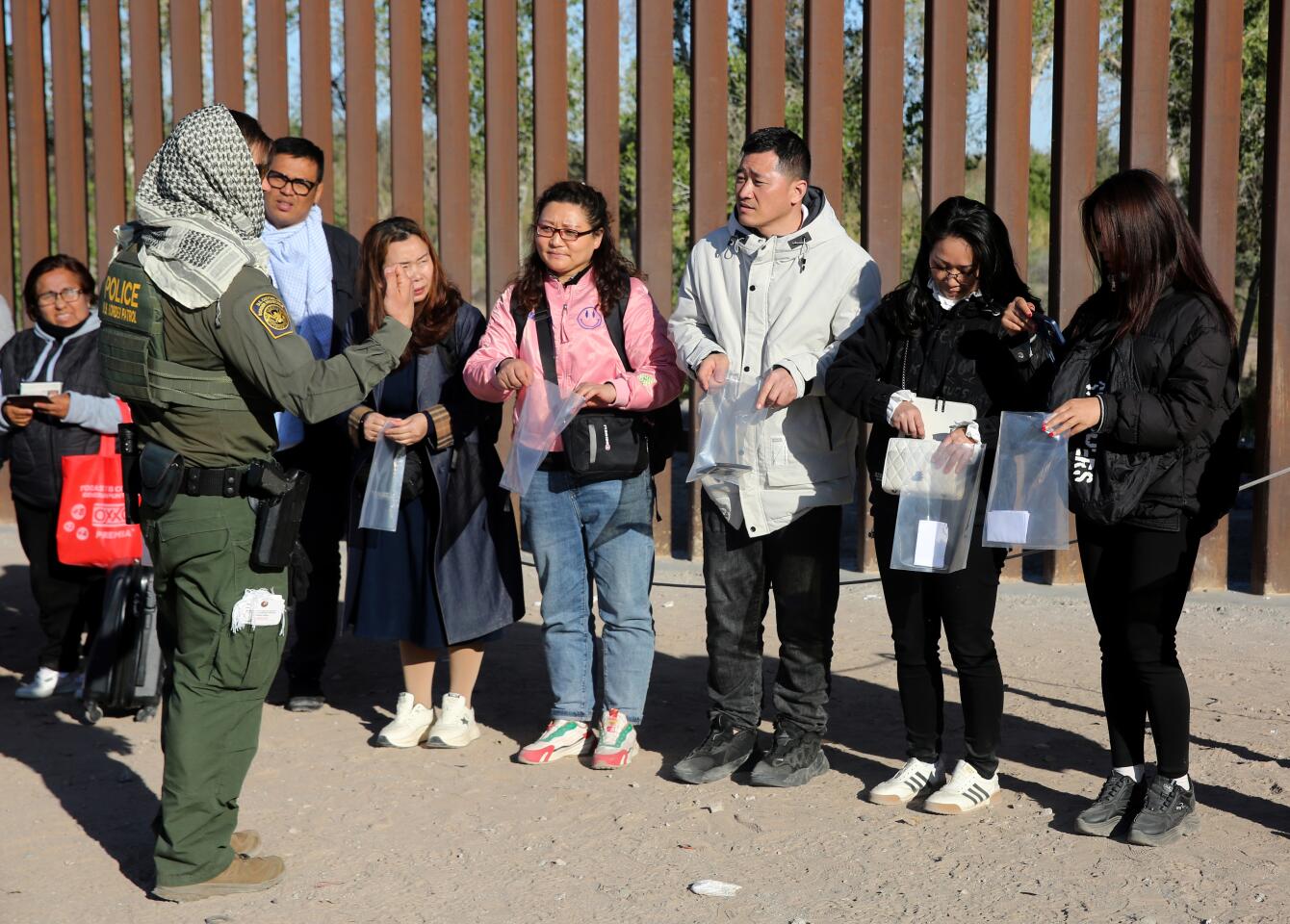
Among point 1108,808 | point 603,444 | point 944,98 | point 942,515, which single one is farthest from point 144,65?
point 1108,808

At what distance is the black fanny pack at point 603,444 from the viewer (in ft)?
14.1

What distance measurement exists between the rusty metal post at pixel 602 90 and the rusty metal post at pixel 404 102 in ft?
3.22

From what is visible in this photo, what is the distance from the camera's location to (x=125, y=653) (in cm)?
481

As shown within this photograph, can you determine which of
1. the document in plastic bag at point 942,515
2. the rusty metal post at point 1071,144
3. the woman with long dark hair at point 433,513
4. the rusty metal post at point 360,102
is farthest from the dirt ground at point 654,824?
the rusty metal post at point 360,102

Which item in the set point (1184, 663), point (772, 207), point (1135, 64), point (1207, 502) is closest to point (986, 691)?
point (1207, 502)

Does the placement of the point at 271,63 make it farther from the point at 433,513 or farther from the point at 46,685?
the point at 433,513

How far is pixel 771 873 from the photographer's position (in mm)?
3619

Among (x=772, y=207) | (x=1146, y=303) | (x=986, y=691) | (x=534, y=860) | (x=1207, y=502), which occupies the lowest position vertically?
(x=534, y=860)

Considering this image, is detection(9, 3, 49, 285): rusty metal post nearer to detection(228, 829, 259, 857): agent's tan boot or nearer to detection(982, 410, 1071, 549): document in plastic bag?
detection(228, 829, 259, 857): agent's tan boot

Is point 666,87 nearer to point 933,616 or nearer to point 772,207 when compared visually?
point 772,207

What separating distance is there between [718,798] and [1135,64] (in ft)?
14.4

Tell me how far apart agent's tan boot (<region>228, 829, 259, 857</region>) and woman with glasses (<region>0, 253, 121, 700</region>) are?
1.86 metres

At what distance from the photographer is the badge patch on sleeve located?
10.9 ft

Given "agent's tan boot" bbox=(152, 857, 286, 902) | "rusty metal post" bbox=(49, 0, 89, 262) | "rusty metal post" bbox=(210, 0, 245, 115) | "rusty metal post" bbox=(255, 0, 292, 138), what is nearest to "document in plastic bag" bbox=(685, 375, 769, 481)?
"agent's tan boot" bbox=(152, 857, 286, 902)
